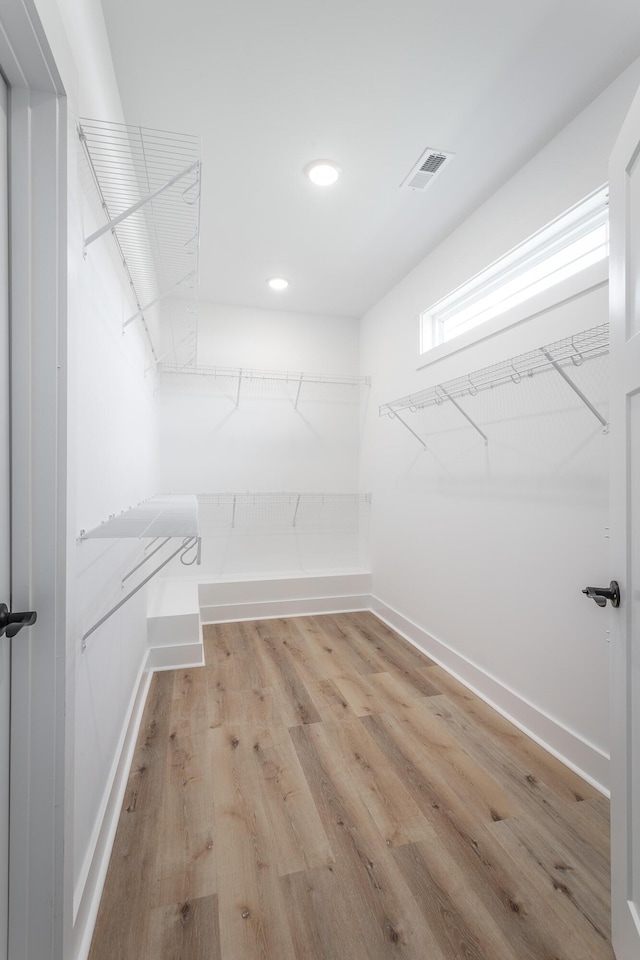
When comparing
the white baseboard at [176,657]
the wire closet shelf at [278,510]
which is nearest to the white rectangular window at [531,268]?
the wire closet shelf at [278,510]

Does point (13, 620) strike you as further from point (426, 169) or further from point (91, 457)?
point (426, 169)

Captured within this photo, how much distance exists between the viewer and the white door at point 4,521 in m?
0.83

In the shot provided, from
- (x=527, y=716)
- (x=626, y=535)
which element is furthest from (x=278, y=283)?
(x=527, y=716)

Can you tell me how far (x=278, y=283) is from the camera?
333 centimetres

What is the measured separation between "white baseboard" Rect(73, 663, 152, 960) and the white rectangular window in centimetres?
259

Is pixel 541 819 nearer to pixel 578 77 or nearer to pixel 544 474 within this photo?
pixel 544 474

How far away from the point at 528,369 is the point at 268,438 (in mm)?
2339

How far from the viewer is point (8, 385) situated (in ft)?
Answer: 2.82

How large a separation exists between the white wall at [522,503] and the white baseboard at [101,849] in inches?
66.5

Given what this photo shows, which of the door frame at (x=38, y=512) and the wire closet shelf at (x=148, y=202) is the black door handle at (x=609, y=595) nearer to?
the door frame at (x=38, y=512)

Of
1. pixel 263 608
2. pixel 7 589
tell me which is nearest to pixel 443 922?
pixel 7 589

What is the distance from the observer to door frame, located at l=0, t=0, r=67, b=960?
869 millimetres

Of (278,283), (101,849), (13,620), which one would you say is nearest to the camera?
(13,620)

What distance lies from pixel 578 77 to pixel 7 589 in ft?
7.94
